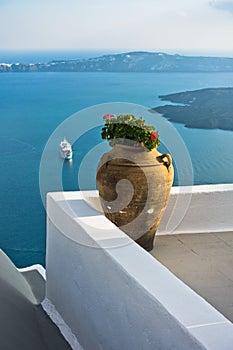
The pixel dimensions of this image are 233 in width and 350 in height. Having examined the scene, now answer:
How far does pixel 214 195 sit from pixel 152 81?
121 feet

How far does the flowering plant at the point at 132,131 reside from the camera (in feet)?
9.36

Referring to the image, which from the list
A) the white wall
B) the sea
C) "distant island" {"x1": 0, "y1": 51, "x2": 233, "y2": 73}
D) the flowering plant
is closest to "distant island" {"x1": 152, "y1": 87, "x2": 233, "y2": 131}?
the sea

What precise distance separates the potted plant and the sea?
38.7 ft

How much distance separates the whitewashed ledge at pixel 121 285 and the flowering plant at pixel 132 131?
41 cm

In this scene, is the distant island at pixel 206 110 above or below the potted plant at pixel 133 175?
below

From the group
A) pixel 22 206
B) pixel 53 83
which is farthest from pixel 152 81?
pixel 22 206

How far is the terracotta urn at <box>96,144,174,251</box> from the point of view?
2783mm

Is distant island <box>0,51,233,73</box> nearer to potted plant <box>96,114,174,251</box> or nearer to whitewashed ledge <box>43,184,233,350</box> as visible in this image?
whitewashed ledge <box>43,184,233,350</box>

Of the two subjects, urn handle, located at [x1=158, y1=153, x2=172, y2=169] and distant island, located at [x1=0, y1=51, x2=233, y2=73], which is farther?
distant island, located at [x1=0, y1=51, x2=233, y2=73]

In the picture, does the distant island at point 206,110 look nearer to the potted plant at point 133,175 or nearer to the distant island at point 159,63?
the distant island at point 159,63

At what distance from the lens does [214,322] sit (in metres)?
1.55

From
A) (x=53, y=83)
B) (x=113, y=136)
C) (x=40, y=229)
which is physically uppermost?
(x=113, y=136)

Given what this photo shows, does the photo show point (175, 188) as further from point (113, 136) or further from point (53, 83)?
point (53, 83)

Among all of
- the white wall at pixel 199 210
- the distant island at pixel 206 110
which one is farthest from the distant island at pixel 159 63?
the white wall at pixel 199 210
